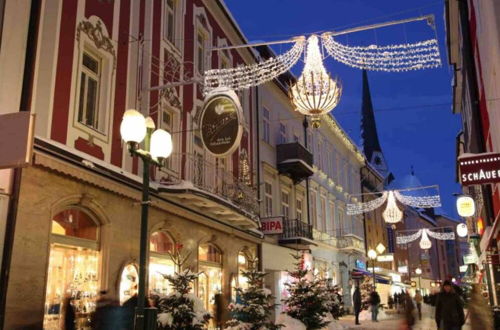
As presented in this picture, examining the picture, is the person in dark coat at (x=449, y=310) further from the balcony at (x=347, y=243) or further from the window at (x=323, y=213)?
the balcony at (x=347, y=243)

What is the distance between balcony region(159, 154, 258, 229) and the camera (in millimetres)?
15133

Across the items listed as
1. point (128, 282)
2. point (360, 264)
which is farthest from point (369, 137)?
point (128, 282)

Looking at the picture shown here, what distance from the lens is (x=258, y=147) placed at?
24.5 m

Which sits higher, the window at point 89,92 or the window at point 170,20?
the window at point 170,20

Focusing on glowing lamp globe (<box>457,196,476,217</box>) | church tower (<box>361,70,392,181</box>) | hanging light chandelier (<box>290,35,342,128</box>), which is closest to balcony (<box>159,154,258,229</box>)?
hanging light chandelier (<box>290,35,342,128</box>)

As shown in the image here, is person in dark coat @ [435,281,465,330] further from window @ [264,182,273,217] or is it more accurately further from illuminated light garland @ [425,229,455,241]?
illuminated light garland @ [425,229,455,241]

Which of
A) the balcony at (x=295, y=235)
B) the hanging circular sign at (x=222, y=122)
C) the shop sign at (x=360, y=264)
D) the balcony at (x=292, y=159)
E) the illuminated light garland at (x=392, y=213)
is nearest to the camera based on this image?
the hanging circular sign at (x=222, y=122)

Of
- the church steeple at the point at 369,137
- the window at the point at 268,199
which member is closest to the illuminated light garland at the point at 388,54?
the window at the point at 268,199

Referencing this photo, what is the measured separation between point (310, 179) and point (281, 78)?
6113 millimetres

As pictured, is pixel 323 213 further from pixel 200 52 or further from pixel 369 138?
pixel 369 138

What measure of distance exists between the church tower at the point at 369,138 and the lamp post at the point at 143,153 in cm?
7527

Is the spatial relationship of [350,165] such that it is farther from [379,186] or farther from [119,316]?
[119,316]

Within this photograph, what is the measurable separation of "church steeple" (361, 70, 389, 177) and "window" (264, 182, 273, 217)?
5893cm

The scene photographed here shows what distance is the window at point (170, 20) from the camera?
653 inches
